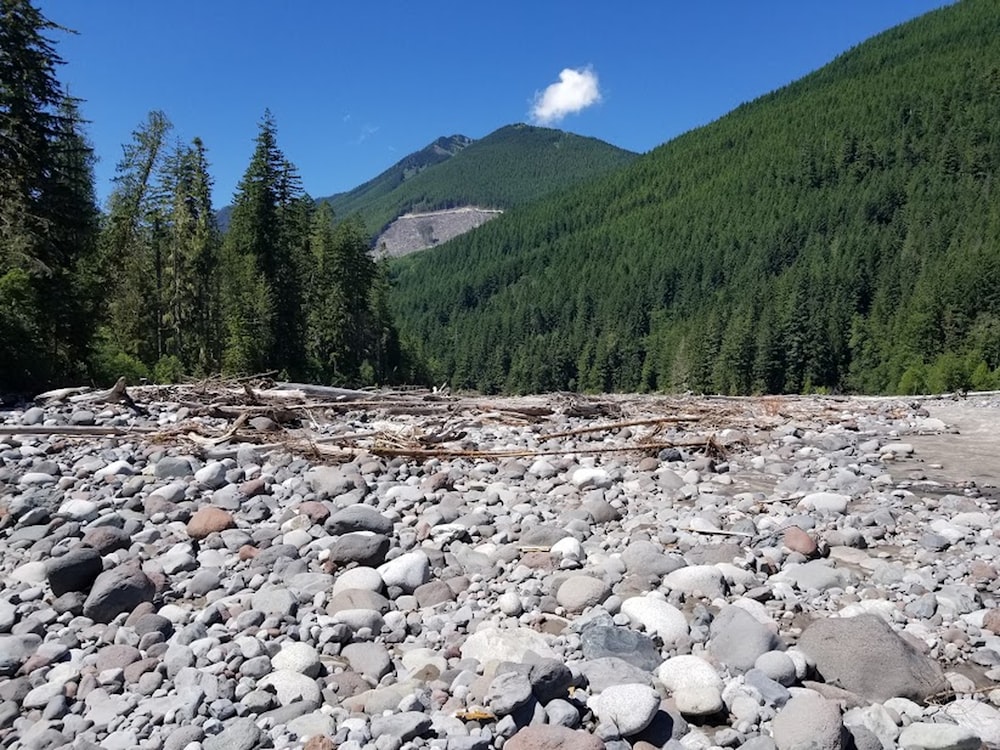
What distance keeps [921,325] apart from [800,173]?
118272mm

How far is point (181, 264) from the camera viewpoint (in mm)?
28219

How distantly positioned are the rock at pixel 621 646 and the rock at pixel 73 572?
324 centimetres

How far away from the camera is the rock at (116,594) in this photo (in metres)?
3.75

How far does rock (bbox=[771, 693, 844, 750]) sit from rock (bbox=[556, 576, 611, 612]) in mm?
1307

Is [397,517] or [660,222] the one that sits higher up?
[660,222]

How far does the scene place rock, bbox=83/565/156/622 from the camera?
3752 millimetres

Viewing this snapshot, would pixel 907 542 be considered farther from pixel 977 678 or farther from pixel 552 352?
pixel 552 352

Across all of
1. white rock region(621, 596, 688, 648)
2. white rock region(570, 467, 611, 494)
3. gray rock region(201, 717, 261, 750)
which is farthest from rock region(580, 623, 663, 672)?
white rock region(570, 467, 611, 494)

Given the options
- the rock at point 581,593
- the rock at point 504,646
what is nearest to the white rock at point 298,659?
the rock at point 504,646

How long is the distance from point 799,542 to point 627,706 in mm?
2457

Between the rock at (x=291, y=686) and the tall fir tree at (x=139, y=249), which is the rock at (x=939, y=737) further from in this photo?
the tall fir tree at (x=139, y=249)

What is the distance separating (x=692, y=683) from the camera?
113 inches

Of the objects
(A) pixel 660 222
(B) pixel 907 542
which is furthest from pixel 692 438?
(A) pixel 660 222

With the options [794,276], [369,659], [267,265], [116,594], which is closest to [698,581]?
[369,659]
